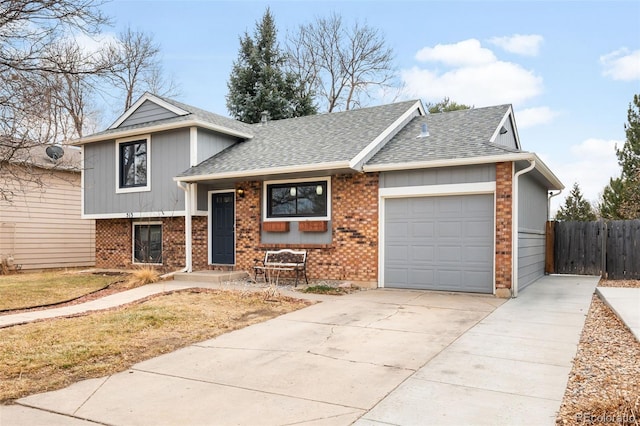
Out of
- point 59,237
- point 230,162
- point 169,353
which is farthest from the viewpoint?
point 59,237

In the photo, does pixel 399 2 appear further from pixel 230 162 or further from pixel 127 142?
pixel 127 142

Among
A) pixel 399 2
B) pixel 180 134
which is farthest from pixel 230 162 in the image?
pixel 399 2

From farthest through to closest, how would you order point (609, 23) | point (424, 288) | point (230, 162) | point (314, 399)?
point (230, 162)
point (609, 23)
point (424, 288)
point (314, 399)

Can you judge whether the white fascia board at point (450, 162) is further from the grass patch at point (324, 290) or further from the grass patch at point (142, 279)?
the grass patch at point (142, 279)

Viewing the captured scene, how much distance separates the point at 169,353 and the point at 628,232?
491 inches

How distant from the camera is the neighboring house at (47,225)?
14.8 meters

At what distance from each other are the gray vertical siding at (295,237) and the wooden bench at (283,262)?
0.92 feet

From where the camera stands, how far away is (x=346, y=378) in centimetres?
418

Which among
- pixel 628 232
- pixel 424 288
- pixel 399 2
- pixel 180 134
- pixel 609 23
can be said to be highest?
pixel 399 2

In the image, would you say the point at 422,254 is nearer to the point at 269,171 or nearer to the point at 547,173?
the point at 547,173

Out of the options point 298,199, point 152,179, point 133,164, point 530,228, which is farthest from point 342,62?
point 530,228

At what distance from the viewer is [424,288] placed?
973 centimetres

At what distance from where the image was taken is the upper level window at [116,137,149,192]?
13516 mm

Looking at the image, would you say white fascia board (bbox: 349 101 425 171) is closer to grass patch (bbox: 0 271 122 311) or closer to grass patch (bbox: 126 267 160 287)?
grass patch (bbox: 126 267 160 287)
